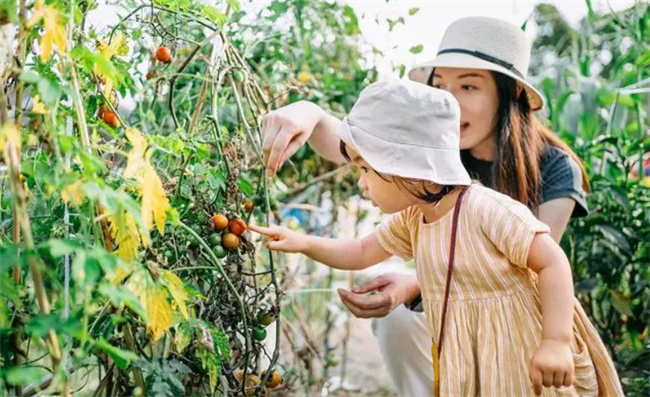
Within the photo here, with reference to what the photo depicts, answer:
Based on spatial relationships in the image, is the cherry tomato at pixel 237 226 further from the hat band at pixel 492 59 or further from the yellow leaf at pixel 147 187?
the hat band at pixel 492 59

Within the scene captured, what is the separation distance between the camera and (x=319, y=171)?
265 centimetres

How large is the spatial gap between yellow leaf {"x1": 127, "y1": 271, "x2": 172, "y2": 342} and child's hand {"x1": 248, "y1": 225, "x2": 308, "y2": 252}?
558mm

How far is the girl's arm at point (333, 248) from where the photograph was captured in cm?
157

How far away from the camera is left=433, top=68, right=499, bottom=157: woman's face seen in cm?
185

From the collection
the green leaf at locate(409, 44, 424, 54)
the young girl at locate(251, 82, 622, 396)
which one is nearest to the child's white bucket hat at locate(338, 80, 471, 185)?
the young girl at locate(251, 82, 622, 396)

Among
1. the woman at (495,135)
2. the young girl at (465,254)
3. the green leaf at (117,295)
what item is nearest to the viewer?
the green leaf at (117,295)

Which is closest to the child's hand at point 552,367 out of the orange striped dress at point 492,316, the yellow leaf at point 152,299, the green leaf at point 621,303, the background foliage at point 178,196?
the orange striped dress at point 492,316

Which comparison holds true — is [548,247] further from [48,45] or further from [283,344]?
[283,344]

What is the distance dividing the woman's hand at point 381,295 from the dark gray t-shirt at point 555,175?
0.35 ft

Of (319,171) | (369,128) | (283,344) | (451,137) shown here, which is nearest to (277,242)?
(369,128)

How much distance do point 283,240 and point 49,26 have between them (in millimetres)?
805

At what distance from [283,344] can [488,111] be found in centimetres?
144

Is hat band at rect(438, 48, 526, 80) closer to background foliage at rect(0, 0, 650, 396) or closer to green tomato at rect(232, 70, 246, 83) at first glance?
background foliage at rect(0, 0, 650, 396)

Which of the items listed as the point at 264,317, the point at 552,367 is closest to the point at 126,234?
the point at 264,317
